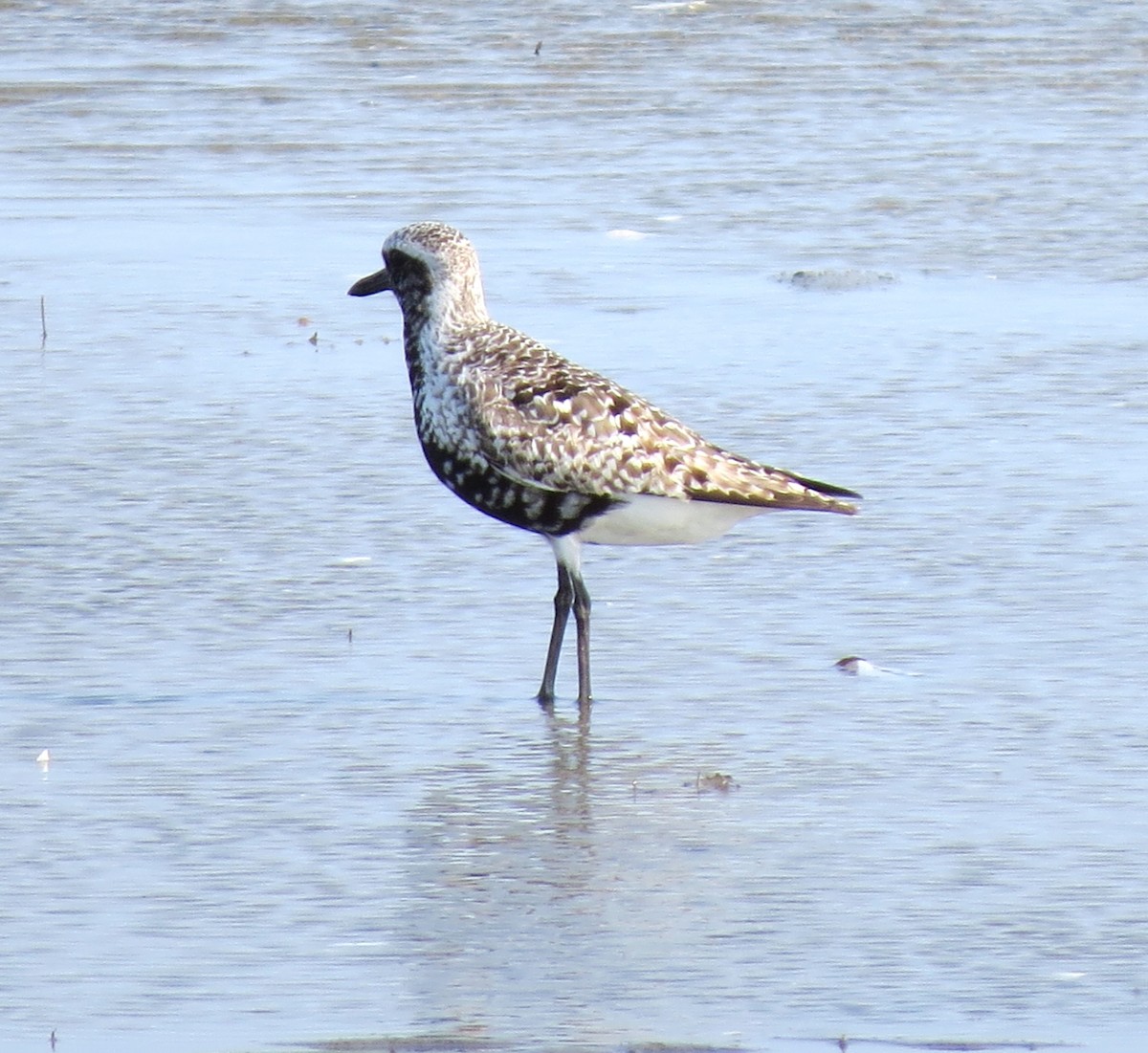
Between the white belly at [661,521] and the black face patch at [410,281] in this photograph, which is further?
the black face patch at [410,281]

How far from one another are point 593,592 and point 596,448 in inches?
30.8

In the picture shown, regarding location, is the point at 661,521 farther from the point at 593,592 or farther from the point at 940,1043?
the point at 940,1043

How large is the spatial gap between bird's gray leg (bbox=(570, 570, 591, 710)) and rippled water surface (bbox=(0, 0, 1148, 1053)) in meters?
0.06

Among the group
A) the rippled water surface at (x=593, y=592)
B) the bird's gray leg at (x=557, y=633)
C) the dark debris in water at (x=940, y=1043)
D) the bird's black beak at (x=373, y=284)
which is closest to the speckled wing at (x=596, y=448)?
the bird's gray leg at (x=557, y=633)

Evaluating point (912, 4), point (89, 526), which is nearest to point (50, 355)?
point (89, 526)

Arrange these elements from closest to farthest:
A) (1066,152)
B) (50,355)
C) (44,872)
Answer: (44,872), (50,355), (1066,152)

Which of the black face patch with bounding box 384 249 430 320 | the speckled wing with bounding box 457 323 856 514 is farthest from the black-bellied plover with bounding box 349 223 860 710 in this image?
the black face patch with bounding box 384 249 430 320

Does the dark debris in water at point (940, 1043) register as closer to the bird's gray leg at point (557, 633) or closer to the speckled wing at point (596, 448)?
the bird's gray leg at point (557, 633)

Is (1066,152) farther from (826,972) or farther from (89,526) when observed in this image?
(826,972)

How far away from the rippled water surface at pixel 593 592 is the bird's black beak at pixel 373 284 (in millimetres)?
760

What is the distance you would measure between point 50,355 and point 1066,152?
17.7ft

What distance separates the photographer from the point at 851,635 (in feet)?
23.5

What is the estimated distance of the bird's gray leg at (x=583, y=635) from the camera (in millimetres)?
6816

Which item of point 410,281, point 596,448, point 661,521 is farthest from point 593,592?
point 410,281
